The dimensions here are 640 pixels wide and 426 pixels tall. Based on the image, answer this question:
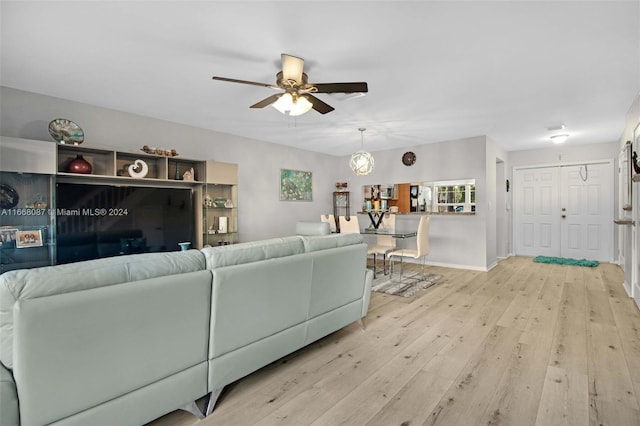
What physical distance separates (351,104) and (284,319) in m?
2.73

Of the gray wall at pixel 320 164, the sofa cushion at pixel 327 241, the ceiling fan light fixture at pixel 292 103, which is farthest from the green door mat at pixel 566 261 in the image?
the ceiling fan light fixture at pixel 292 103

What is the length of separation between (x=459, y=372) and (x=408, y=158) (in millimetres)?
4888

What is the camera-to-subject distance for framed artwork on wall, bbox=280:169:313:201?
6250 mm

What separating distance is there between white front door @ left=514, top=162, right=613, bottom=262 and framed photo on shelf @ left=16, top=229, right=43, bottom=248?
27.2 ft

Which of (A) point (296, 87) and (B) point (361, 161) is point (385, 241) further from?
(A) point (296, 87)

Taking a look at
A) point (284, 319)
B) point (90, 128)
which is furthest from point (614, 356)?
point (90, 128)

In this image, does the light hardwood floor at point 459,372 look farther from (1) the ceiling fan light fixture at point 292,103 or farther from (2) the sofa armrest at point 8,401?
(1) the ceiling fan light fixture at point 292,103

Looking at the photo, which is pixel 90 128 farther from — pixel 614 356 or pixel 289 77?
pixel 614 356

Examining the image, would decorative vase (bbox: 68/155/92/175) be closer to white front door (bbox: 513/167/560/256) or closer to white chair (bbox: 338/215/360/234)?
white chair (bbox: 338/215/360/234)

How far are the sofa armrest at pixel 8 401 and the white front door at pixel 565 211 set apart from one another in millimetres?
8161

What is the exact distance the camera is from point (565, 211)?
6512 millimetres

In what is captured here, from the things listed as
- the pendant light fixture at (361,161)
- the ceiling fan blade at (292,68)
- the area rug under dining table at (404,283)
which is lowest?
the area rug under dining table at (404,283)

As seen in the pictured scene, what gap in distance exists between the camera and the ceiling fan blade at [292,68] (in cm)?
253

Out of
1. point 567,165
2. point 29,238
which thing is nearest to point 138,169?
point 29,238
